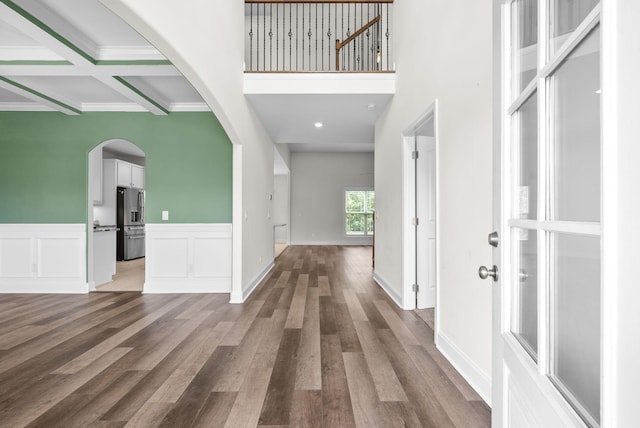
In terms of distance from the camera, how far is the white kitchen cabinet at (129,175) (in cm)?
719

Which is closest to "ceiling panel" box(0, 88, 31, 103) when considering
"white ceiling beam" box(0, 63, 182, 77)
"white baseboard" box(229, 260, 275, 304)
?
"white ceiling beam" box(0, 63, 182, 77)

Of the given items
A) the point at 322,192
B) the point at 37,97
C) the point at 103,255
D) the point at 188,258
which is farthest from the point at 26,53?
the point at 322,192

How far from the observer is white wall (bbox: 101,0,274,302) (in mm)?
2145

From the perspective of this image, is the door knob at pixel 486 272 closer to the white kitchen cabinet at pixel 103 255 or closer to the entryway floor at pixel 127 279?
the entryway floor at pixel 127 279

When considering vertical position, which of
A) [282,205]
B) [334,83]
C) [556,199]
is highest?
[334,83]

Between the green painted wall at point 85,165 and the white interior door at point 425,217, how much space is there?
2616 millimetres

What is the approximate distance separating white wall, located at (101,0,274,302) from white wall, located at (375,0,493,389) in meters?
1.96

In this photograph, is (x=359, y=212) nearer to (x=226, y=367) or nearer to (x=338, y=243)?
(x=338, y=243)

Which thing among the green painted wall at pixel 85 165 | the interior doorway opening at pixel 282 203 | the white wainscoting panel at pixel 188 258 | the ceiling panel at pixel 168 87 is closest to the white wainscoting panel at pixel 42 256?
the green painted wall at pixel 85 165

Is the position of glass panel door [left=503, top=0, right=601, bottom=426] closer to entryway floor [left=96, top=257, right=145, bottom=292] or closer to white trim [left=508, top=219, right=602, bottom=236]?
white trim [left=508, top=219, right=602, bottom=236]

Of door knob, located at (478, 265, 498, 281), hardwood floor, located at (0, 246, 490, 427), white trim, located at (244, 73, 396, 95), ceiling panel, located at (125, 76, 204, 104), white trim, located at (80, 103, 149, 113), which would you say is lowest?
hardwood floor, located at (0, 246, 490, 427)

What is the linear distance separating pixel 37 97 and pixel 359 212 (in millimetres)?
9337

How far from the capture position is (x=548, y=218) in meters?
0.85

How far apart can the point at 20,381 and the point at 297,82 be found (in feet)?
12.6
